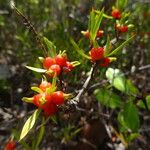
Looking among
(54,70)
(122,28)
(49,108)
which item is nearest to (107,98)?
(122,28)

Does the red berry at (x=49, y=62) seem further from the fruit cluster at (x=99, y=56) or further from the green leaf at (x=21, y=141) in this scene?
the green leaf at (x=21, y=141)

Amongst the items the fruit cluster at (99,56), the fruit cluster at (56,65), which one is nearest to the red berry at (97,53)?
the fruit cluster at (99,56)

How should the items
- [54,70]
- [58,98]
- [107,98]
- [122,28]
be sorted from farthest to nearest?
1. [107,98]
2. [122,28]
3. [54,70]
4. [58,98]

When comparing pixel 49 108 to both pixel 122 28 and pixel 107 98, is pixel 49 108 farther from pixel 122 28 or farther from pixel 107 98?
pixel 107 98

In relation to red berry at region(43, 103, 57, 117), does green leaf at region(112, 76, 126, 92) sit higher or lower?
higher

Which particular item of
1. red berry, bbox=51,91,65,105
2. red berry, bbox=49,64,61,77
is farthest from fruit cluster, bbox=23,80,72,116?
red berry, bbox=49,64,61,77

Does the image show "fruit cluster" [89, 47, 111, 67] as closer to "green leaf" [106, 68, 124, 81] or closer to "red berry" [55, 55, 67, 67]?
"red berry" [55, 55, 67, 67]

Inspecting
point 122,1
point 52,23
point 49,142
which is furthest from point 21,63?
point 122,1
